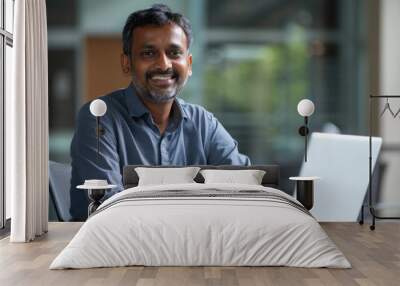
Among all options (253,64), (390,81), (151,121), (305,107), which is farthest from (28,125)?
(390,81)

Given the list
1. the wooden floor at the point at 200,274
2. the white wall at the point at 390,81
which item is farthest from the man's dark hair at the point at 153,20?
the wooden floor at the point at 200,274

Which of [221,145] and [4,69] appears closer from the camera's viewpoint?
[4,69]

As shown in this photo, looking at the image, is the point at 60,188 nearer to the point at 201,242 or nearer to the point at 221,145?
the point at 221,145

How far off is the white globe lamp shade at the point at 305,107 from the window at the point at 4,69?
2.86 metres

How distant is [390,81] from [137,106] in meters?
2.68

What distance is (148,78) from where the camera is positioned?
23.6 ft

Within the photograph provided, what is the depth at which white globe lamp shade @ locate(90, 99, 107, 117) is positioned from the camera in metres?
6.97

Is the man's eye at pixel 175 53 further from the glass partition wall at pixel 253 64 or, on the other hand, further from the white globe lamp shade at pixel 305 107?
the white globe lamp shade at pixel 305 107

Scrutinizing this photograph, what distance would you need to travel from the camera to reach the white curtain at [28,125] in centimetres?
586

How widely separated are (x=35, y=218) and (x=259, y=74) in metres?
2.79

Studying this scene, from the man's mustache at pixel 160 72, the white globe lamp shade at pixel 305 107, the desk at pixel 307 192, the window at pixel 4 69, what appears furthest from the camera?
the man's mustache at pixel 160 72

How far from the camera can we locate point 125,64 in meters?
7.27

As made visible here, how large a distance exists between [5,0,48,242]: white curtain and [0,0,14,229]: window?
0.44 meters

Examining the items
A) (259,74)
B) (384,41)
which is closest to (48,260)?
(259,74)
